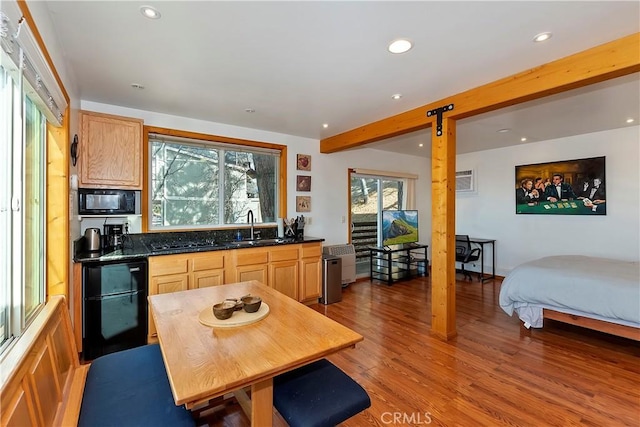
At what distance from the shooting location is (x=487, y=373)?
2393 mm

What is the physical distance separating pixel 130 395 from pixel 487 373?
2.49m

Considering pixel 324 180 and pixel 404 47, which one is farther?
pixel 324 180

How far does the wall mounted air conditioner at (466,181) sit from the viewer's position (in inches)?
237

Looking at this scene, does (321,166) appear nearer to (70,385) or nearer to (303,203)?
(303,203)

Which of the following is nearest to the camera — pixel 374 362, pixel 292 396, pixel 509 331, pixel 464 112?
pixel 292 396

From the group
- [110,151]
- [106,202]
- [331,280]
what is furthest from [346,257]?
[110,151]

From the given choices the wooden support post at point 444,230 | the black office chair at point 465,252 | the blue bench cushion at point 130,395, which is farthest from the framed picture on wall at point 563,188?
the blue bench cushion at point 130,395

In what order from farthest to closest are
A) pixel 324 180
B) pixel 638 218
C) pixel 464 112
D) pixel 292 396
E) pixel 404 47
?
pixel 324 180 → pixel 638 218 → pixel 464 112 → pixel 404 47 → pixel 292 396

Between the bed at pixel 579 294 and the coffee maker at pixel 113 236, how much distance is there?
432 centimetres

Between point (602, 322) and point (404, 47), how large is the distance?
318 centimetres

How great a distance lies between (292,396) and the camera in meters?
1.38

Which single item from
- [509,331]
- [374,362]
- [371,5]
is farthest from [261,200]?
[509,331]

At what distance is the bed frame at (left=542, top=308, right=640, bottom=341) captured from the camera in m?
2.70

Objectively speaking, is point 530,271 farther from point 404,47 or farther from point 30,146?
point 30,146
